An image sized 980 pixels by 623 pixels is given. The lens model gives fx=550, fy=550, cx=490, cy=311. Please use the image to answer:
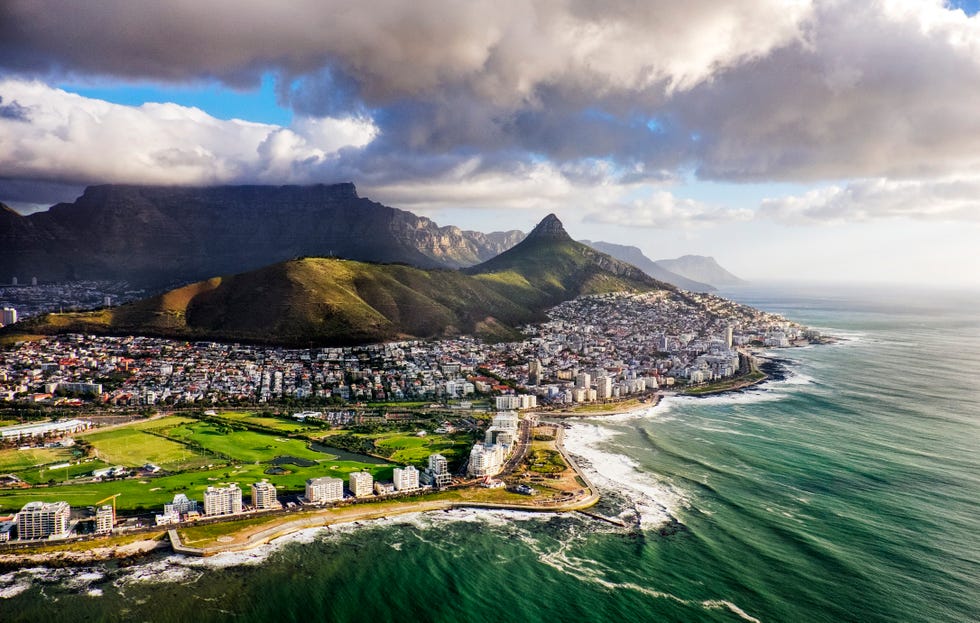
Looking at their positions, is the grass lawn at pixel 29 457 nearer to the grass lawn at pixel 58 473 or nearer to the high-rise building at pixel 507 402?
the grass lawn at pixel 58 473

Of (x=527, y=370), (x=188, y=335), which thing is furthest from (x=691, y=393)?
(x=188, y=335)

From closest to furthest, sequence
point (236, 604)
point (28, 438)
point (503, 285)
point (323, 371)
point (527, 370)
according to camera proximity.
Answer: point (236, 604) < point (28, 438) < point (323, 371) < point (527, 370) < point (503, 285)

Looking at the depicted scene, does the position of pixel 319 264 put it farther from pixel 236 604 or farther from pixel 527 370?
pixel 236 604

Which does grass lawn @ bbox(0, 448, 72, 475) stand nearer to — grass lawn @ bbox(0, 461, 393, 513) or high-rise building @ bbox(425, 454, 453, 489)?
grass lawn @ bbox(0, 461, 393, 513)

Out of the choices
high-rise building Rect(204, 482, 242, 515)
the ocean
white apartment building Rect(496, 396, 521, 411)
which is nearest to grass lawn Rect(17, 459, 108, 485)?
high-rise building Rect(204, 482, 242, 515)

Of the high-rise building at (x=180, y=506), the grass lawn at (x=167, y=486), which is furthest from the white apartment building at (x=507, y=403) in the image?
the high-rise building at (x=180, y=506)

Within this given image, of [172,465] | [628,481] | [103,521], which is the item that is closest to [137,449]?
[172,465]
